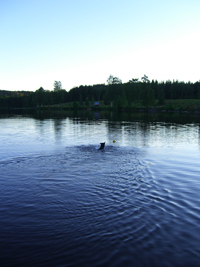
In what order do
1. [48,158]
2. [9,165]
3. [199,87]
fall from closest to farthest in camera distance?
1. [9,165]
2. [48,158]
3. [199,87]

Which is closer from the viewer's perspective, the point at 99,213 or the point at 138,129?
the point at 99,213

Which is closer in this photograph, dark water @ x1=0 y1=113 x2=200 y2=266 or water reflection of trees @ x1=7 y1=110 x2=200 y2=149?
dark water @ x1=0 y1=113 x2=200 y2=266

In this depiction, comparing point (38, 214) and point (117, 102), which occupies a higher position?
point (117, 102)

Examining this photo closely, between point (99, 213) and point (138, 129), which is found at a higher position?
point (138, 129)

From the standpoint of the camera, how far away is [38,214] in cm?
862

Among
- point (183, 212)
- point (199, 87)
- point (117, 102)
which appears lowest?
point (183, 212)

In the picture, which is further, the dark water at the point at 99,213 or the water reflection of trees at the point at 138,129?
the water reflection of trees at the point at 138,129

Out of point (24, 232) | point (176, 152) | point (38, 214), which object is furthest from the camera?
point (176, 152)

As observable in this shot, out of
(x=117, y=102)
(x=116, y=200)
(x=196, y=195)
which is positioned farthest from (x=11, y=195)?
(x=117, y=102)

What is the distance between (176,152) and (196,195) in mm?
10497

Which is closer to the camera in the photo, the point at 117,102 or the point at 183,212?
the point at 183,212

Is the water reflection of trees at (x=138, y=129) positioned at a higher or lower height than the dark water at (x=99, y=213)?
higher

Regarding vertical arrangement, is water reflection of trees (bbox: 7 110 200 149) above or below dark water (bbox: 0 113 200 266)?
above

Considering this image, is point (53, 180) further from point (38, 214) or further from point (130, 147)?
point (130, 147)
